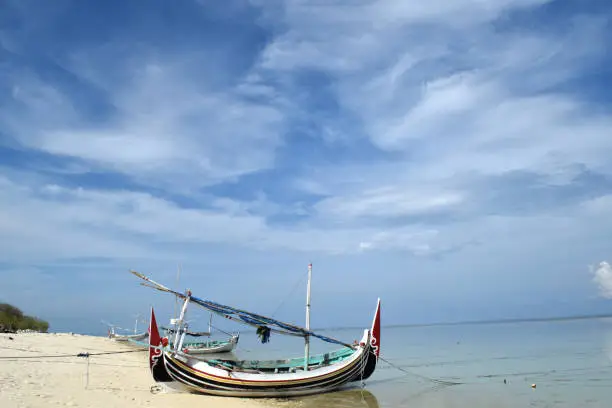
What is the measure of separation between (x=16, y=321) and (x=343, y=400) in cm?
5144

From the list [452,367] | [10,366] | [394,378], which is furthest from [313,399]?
[452,367]

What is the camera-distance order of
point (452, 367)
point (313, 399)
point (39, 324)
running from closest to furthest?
point (313, 399)
point (452, 367)
point (39, 324)

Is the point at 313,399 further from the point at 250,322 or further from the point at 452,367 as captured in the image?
the point at 452,367

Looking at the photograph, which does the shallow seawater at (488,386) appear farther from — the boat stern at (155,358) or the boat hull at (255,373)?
the boat stern at (155,358)

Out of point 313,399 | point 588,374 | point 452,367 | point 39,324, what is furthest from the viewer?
point 39,324

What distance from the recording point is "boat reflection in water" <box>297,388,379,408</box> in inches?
711

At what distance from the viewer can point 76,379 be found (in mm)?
17922

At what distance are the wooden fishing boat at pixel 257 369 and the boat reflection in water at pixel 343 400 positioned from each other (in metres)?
0.35

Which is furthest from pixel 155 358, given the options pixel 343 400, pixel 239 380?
pixel 343 400

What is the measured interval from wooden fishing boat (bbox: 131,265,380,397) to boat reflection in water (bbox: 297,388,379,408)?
35 centimetres

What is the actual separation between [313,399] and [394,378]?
9.04 metres

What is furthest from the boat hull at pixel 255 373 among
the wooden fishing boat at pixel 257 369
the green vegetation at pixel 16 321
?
the green vegetation at pixel 16 321

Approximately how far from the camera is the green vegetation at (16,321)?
52.0 metres

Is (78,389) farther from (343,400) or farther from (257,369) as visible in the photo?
(343,400)
